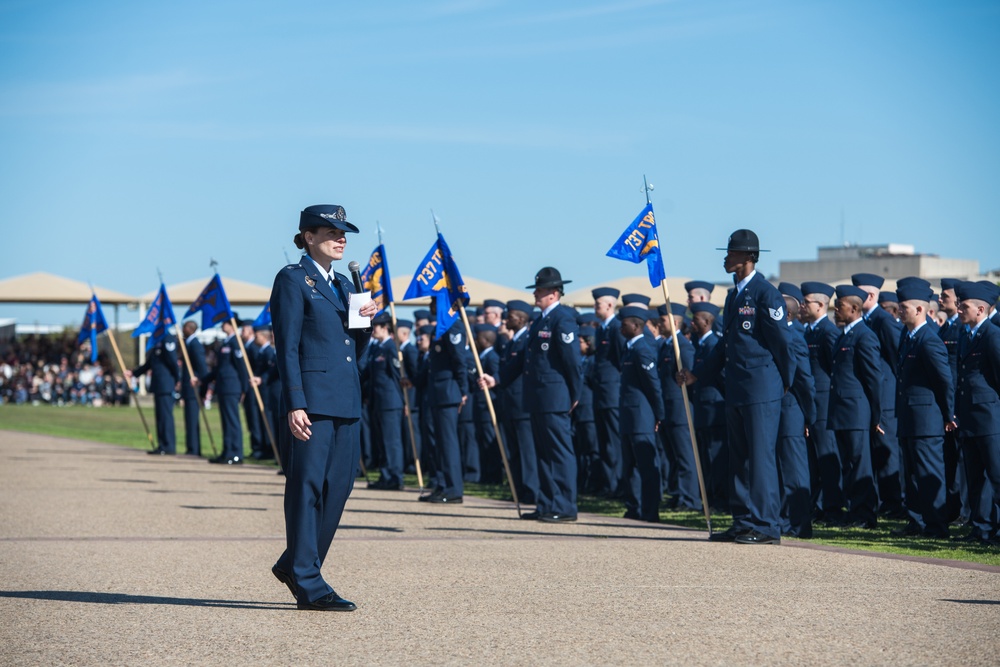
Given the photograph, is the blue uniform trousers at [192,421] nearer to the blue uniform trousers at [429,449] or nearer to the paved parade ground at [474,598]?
the blue uniform trousers at [429,449]

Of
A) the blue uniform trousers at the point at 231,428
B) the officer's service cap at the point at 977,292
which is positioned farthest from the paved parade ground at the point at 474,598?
the blue uniform trousers at the point at 231,428

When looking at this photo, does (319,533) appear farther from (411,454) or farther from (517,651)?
(411,454)

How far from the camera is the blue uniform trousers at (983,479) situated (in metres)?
10.9

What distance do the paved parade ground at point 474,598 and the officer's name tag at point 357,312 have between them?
1453 mm

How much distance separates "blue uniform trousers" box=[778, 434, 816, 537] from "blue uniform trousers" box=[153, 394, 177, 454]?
13.6 metres

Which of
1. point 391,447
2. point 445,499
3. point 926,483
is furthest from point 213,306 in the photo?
point 926,483

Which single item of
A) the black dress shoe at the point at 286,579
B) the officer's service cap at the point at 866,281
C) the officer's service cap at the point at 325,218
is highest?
the officer's service cap at the point at 866,281

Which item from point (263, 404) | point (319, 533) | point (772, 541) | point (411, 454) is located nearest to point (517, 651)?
point (319, 533)

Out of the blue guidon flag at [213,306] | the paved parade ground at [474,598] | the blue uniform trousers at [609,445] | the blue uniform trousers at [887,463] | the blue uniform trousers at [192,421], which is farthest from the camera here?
the blue uniform trousers at [192,421]

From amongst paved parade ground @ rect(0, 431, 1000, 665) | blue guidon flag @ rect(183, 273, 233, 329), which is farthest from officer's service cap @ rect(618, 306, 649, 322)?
blue guidon flag @ rect(183, 273, 233, 329)

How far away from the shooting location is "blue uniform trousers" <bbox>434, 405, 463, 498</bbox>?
14383 millimetres

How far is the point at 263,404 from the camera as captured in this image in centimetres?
2086

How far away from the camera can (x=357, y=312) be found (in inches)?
291

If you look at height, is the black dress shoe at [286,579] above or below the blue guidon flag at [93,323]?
below
